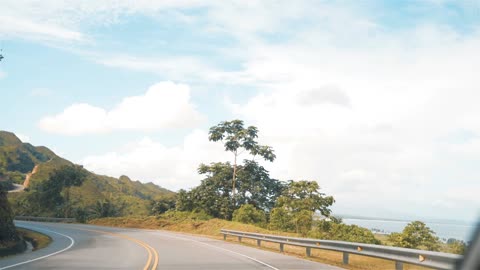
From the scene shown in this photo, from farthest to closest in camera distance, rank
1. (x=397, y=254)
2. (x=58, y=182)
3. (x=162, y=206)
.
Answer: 1. (x=58, y=182)
2. (x=162, y=206)
3. (x=397, y=254)

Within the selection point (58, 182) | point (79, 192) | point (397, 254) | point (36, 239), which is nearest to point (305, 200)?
point (36, 239)

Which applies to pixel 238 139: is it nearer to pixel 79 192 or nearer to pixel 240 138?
pixel 240 138

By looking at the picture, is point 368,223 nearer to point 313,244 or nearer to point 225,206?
point 225,206

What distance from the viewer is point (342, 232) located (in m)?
40.9

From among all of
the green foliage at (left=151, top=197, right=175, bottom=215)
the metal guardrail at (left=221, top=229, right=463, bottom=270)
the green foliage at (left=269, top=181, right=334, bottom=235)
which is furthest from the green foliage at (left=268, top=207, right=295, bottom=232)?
the green foliage at (left=151, top=197, right=175, bottom=215)

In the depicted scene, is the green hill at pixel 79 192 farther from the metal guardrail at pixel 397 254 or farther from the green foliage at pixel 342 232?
the metal guardrail at pixel 397 254

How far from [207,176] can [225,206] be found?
5.45 m

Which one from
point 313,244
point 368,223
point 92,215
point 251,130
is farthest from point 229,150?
point 313,244

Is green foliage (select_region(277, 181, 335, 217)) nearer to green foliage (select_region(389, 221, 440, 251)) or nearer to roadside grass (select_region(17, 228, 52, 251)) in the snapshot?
green foliage (select_region(389, 221, 440, 251))

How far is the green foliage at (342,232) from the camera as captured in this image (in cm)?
3953

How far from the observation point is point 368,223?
44.5 m

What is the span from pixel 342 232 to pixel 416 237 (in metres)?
6.46

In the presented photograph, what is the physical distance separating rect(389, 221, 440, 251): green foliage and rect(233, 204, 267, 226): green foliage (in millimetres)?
16860

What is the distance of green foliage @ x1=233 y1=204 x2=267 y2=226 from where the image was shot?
49.9 m
